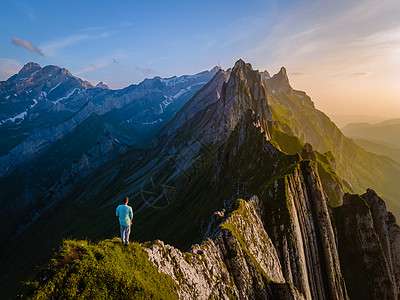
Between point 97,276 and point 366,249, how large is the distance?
2108 inches

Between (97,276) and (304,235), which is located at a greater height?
(97,276)

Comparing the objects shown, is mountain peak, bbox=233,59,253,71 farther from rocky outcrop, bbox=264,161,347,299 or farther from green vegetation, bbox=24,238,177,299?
green vegetation, bbox=24,238,177,299

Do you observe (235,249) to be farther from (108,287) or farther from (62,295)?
(62,295)

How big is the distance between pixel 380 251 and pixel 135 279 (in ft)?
173

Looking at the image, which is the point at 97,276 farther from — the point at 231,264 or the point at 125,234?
the point at 231,264

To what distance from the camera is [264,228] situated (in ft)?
124

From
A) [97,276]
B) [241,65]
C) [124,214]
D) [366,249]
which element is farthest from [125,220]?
[241,65]

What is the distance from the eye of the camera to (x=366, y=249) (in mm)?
46656

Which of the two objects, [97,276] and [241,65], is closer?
[97,276]

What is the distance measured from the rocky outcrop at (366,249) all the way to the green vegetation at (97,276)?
152 ft

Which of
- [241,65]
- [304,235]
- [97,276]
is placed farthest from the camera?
[241,65]

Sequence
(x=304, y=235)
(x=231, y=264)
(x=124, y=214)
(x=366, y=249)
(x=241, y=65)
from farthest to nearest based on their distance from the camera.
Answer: (x=241, y=65) < (x=366, y=249) < (x=304, y=235) < (x=231, y=264) < (x=124, y=214)

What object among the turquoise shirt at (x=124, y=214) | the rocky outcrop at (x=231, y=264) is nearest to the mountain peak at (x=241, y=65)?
the rocky outcrop at (x=231, y=264)

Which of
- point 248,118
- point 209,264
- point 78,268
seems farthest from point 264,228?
point 248,118
